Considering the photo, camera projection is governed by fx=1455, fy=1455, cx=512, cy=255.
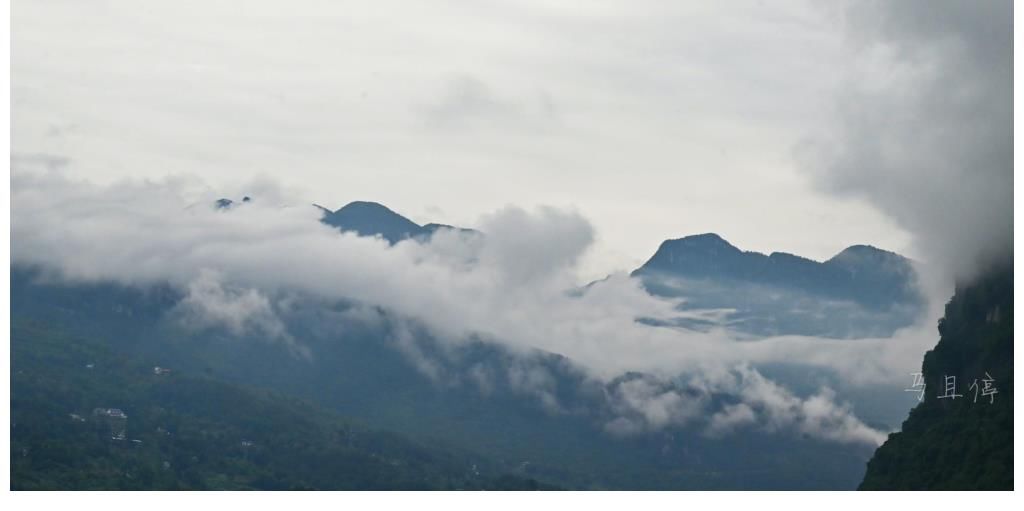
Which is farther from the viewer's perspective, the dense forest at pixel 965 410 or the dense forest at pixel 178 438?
the dense forest at pixel 178 438

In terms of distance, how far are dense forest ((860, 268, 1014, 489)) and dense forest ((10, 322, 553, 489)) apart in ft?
138

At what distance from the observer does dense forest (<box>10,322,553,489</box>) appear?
118938 millimetres

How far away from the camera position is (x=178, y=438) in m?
138

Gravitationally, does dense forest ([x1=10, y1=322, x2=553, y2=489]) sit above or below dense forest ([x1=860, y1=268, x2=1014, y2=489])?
below

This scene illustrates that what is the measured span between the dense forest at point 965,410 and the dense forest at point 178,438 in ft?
138

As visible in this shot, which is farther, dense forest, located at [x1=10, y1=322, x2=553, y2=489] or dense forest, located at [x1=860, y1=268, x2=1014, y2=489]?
dense forest, located at [x1=10, y1=322, x2=553, y2=489]

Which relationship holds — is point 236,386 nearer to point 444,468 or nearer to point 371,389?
point 371,389

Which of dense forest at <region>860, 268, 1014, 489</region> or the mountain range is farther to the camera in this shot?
the mountain range

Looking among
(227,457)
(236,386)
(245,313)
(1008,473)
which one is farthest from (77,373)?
(1008,473)

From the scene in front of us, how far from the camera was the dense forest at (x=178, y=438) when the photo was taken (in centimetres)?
11894

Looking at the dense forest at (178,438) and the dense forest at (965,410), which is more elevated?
the dense forest at (965,410)

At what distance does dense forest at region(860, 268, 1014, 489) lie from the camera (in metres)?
69.3

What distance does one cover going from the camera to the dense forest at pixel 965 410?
69312mm

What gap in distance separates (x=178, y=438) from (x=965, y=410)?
273ft
